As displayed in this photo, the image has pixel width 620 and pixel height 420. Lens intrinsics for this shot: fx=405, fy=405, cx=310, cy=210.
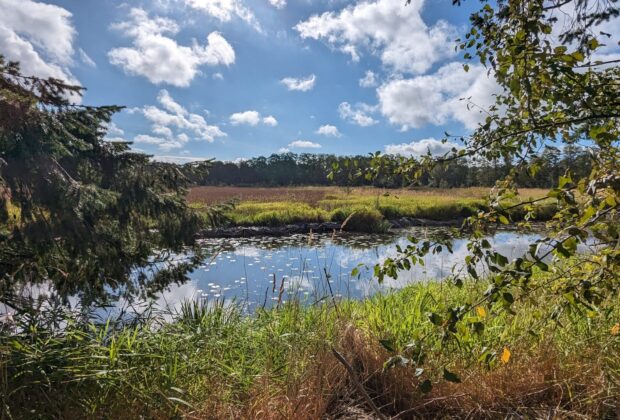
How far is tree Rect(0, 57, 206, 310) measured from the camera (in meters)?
3.12

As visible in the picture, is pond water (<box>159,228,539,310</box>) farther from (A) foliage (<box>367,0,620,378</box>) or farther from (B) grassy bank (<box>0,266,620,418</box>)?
(A) foliage (<box>367,0,620,378</box>)

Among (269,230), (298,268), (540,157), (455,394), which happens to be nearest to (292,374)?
(455,394)

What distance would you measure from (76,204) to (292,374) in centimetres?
205

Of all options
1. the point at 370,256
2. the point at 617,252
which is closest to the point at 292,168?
the point at 370,256

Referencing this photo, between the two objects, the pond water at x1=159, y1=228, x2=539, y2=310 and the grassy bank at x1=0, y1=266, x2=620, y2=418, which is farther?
the pond water at x1=159, y1=228, x2=539, y2=310

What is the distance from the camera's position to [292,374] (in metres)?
2.30

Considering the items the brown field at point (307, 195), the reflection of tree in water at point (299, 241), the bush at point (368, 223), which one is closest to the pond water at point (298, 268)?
the reflection of tree in water at point (299, 241)

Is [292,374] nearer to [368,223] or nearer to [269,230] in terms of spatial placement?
[269,230]

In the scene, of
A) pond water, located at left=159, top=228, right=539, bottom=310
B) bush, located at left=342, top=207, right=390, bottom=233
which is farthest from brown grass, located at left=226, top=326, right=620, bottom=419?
bush, located at left=342, top=207, right=390, bottom=233

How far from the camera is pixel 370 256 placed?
1012 centimetres

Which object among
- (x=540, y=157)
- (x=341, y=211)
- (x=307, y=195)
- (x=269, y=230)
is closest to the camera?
(x=540, y=157)

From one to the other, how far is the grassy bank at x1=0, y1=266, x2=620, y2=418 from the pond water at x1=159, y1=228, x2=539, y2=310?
191cm

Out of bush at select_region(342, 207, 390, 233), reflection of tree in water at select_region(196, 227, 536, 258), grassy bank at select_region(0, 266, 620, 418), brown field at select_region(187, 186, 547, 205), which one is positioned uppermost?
brown field at select_region(187, 186, 547, 205)

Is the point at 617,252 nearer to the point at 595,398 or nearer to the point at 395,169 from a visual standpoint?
the point at 395,169
